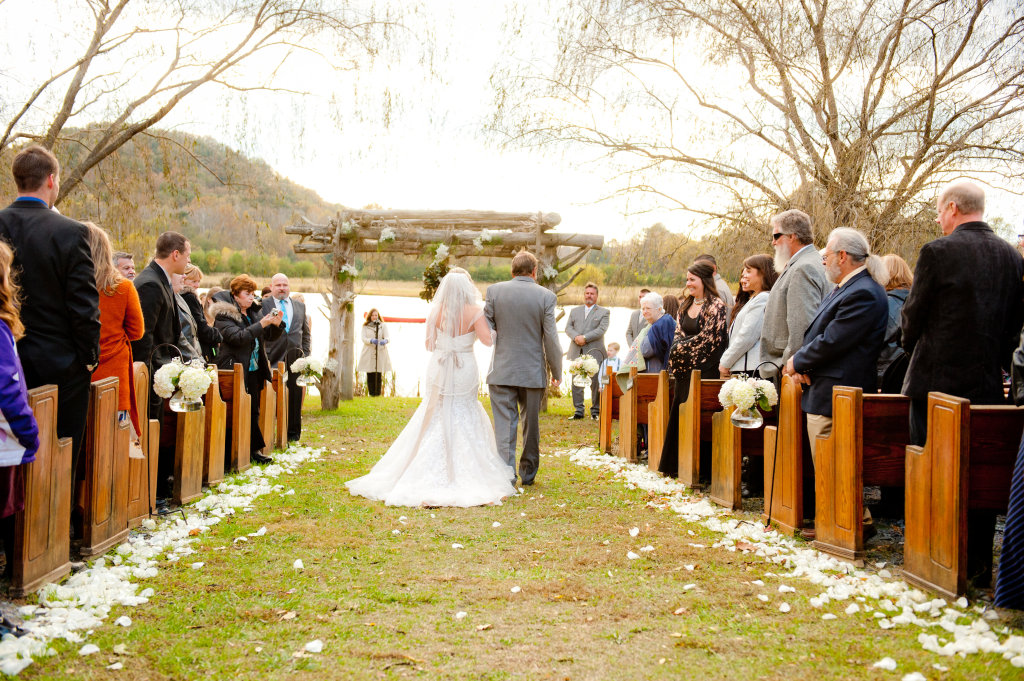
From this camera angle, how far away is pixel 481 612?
14.1 feet

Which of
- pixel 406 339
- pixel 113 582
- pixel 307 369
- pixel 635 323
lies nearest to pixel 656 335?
pixel 635 323

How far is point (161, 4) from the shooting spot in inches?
438

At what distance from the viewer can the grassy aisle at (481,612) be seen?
3537mm

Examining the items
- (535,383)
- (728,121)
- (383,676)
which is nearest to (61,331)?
(383,676)

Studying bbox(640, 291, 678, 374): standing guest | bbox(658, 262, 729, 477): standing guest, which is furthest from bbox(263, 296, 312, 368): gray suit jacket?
bbox(658, 262, 729, 477): standing guest

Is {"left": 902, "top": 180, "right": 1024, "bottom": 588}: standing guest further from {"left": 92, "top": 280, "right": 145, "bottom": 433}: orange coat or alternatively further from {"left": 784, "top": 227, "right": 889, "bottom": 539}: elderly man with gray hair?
{"left": 92, "top": 280, "right": 145, "bottom": 433}: orange coat

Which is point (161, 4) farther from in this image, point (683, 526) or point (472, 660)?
point (472, 660)

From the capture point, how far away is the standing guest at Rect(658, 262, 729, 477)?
8.01m

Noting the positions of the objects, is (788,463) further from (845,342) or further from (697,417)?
(697,417)

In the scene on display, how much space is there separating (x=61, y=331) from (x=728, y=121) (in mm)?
10661

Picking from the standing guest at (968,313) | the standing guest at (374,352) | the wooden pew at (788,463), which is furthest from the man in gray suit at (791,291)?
the standing guest at (374,352)

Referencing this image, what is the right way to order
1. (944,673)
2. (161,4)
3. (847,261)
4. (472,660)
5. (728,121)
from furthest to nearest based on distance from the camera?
(728,121) → (161,4) → (847,261) → (472,660) → (944,673)

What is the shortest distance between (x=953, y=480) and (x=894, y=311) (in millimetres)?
2554

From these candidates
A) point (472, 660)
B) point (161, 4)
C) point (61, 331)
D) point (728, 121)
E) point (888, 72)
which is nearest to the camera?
point (472, 660)
